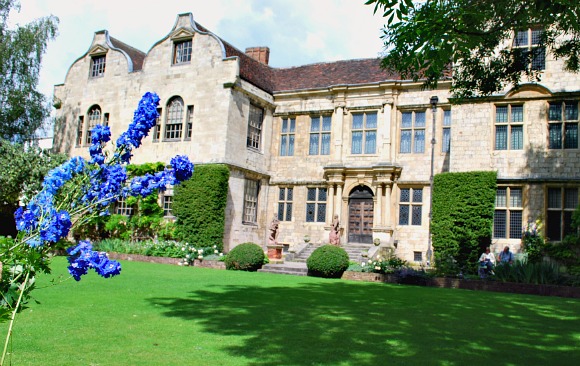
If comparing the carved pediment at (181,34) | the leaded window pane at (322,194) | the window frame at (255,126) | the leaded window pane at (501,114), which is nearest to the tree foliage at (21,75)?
the carved pediment at (181,34)

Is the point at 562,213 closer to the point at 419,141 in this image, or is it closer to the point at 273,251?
the point at 419,141

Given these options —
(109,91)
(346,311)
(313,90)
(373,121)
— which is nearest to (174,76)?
(109,91)

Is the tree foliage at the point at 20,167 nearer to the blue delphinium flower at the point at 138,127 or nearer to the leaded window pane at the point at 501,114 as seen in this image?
the leaded window pane at the point at 501,114

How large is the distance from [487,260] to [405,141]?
303 inches

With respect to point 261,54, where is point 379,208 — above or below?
below

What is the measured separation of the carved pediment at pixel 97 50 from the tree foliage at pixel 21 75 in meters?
3.40

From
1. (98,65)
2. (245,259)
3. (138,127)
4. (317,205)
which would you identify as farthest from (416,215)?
(138,127)

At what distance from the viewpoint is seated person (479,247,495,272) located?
1788cm

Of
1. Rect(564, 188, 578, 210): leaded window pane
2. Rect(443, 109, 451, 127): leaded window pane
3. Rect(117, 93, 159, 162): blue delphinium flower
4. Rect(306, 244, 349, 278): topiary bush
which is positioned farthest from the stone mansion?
Rect(117, 93, 159, 162): blue delphinium flower

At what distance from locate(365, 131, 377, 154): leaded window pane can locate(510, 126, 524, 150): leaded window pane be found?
6272mm

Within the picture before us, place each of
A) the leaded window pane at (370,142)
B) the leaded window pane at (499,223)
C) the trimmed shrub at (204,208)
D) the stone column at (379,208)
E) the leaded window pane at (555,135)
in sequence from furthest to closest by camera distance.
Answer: the leaded window pane at (370,142), the stone column at (379,208), the trimmed shrub at (204,208), the leaded window pane at (499,223), the leaded window pane at (555,135)

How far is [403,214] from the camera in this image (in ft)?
78.0

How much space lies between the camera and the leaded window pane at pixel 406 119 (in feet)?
79.6

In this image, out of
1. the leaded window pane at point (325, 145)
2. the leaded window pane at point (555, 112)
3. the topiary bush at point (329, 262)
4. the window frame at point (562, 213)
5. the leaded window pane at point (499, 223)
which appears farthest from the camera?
the leaded window pane at point (325, 145)
